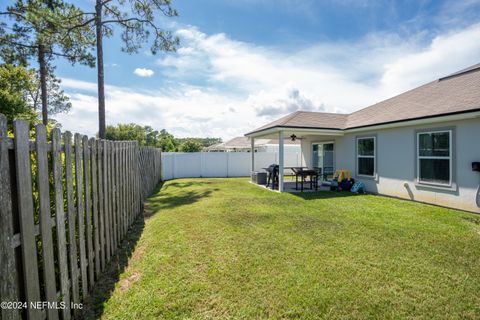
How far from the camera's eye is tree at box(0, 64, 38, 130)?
1174cm

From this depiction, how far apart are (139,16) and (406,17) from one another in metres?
11.6

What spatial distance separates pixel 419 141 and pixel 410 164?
82 cm

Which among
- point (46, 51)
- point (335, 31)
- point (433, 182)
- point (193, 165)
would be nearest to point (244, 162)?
point (193, 165)

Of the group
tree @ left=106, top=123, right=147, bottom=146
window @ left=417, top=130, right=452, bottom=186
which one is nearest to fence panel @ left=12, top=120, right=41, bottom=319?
A: window @ left=417, top=130, right=452, bottom=186

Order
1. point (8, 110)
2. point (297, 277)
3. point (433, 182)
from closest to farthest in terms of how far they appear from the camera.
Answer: point (297, 277) → point (433, 182) → point (8, 110)

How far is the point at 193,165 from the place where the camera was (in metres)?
17.7

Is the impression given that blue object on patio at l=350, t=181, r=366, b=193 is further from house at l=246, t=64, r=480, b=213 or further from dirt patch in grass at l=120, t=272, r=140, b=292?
dirt patch in grass at l=120, t=272, r=140, b=292

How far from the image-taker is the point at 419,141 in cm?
820

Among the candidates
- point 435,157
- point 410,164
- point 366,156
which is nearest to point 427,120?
point 435,157

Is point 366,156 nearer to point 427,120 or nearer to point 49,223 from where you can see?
point 427,120

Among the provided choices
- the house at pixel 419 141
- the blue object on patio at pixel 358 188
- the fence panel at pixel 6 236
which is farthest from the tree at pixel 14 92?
the blue object on patio at pixel 358 188

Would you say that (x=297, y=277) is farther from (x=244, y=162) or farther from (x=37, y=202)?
(x=244, y=162)

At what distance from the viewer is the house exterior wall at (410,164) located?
672cm

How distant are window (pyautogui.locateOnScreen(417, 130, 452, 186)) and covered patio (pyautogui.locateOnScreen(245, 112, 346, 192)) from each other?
3739 millimetres
